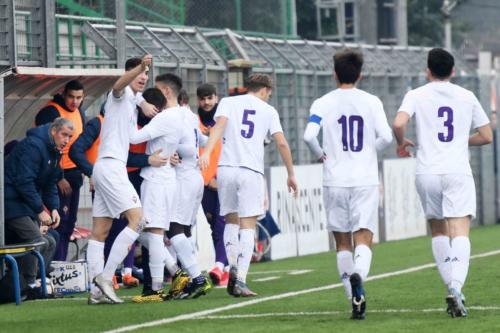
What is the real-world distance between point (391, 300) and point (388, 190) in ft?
41.4

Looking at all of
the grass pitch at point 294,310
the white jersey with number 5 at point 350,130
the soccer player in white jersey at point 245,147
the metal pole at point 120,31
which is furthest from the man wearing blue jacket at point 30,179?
the white jersey with number 5 at point 350,130

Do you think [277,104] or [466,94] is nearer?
[466,94]

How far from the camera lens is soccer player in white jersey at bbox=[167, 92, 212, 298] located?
13.8 metres

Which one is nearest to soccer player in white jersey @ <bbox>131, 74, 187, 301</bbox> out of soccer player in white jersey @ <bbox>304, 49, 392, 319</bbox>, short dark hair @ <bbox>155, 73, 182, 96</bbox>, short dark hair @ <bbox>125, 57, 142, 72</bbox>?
short dark hair @ <bbox>155, 73, 182, 96</bbox>

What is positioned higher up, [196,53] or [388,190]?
[196,53]

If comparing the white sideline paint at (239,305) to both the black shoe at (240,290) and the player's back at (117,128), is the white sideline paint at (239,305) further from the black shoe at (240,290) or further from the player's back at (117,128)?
the player's back at (117,128)

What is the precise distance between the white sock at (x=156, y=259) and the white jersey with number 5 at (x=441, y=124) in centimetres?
283

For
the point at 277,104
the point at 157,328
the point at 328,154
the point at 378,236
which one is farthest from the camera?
the point at 378,236

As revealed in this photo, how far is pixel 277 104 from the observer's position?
73.8 feet

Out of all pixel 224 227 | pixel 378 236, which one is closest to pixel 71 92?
pixel 224 227

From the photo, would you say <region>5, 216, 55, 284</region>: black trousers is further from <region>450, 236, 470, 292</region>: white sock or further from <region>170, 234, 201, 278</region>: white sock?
<region>450, 236, 470, 292</region>: white sock

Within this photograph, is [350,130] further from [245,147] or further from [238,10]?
[238,10]

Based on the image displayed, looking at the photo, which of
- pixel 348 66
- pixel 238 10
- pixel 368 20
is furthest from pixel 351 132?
pixel 368 20

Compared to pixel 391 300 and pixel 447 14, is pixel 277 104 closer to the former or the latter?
pixel 391 300
